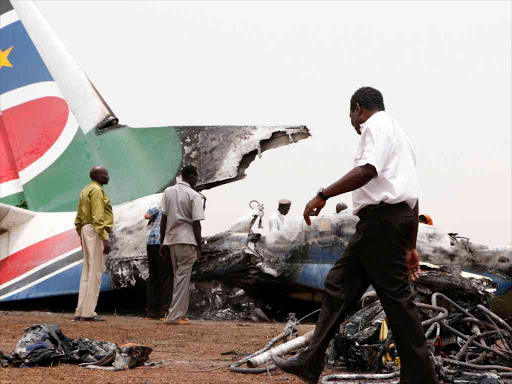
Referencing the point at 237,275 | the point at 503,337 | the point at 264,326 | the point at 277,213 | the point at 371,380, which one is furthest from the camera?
the point at 277,213

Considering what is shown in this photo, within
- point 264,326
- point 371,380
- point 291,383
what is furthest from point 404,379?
point 264,326

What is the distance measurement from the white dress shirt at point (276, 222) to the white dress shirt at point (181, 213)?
1555 millimetres

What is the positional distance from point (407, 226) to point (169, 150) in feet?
20.1

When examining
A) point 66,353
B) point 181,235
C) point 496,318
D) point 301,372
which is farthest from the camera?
point 181,235

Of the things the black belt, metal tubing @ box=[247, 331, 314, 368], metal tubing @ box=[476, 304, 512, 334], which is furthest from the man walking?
the black belt

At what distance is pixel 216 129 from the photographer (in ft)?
30.3

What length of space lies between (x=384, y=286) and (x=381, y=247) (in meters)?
0.18

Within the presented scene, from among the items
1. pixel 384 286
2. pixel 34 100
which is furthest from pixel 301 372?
pixel 34 100

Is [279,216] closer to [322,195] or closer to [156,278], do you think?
[156,278]

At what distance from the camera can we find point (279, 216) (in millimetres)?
9578

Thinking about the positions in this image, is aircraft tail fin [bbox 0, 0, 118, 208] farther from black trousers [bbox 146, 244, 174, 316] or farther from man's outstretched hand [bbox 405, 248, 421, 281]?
man's outstretched hand [bbox 405, 248, 421, 281]

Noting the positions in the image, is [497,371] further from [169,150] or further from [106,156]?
[106,156]

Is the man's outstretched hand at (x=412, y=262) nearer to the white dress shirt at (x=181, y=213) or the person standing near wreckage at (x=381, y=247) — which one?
the person standing near wreckage at (x=381, y=247)

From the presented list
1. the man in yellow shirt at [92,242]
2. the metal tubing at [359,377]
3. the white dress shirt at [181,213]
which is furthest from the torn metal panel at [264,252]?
the metal tubing at [359,377]
